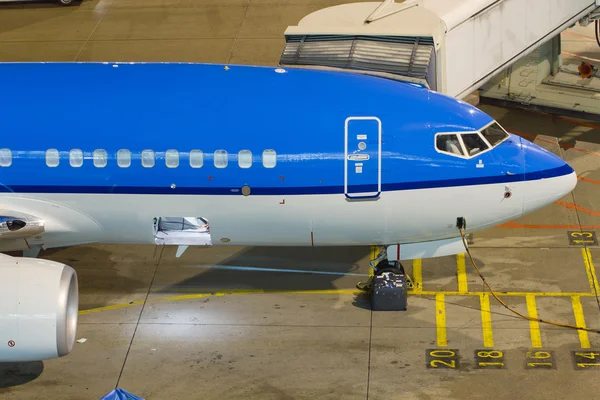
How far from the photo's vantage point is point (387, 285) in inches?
853

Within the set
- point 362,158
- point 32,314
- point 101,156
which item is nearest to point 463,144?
point 362,158

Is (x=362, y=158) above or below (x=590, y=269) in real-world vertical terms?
above

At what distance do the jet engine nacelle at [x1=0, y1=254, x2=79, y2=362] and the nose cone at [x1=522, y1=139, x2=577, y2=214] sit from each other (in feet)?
27.4

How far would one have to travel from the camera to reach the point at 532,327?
69.8ft

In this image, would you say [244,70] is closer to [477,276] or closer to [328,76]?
[328,76]

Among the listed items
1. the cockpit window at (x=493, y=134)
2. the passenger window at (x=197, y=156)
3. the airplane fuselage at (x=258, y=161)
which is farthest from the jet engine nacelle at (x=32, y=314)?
the cockpit window at (x=493, y=134)

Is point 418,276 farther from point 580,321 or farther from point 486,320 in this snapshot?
point 580,321

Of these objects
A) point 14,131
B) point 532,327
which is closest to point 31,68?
point 14,131

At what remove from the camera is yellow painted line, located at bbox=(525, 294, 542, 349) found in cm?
2083

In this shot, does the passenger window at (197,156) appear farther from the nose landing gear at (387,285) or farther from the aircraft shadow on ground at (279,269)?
the nose landing gear at (387,285)

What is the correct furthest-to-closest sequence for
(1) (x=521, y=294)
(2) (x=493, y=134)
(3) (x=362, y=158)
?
1. (1) (x=521, y=294)
2. (2) (x=493, y=134)
3. (3) (x=362, y=158)

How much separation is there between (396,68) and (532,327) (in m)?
5.68

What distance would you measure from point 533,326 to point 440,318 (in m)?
1.75

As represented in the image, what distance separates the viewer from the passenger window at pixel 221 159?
1997cm
